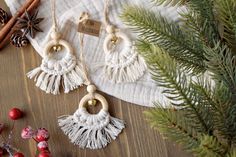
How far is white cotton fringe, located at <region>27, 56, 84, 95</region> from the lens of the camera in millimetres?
834

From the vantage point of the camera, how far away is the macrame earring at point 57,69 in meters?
0.83

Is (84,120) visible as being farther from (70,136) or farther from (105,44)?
(105,44)

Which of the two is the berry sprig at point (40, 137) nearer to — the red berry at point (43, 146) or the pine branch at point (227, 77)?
the red berry at point (43, 146)

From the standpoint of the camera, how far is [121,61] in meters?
0.83

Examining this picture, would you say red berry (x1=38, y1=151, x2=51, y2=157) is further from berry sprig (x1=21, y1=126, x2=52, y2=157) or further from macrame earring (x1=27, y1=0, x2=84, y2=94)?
macrame earring (x1=27, y1=0, x2=84, y2=94)

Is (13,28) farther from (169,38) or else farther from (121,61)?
(169,38)

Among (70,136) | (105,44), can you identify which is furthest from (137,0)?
(70,136)

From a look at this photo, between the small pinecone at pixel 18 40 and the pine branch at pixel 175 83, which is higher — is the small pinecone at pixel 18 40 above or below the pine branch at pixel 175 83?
above

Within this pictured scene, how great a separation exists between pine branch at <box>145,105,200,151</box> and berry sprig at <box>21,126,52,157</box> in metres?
0.35

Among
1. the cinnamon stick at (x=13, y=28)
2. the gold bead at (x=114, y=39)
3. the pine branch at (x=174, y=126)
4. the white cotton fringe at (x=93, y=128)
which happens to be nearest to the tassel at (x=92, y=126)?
the white cotton fringe at (x=93, y=128)

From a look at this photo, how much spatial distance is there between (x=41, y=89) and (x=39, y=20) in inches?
5.8

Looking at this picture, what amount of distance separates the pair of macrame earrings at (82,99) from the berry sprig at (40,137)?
0.05 m

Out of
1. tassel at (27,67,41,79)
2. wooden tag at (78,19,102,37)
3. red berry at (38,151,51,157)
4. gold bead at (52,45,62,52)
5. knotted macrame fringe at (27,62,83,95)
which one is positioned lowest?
red berry at (38,151,51,157)

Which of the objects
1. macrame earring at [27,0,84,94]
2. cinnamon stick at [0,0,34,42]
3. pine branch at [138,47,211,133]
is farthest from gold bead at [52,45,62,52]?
pine branch at [138,47,211,133]
